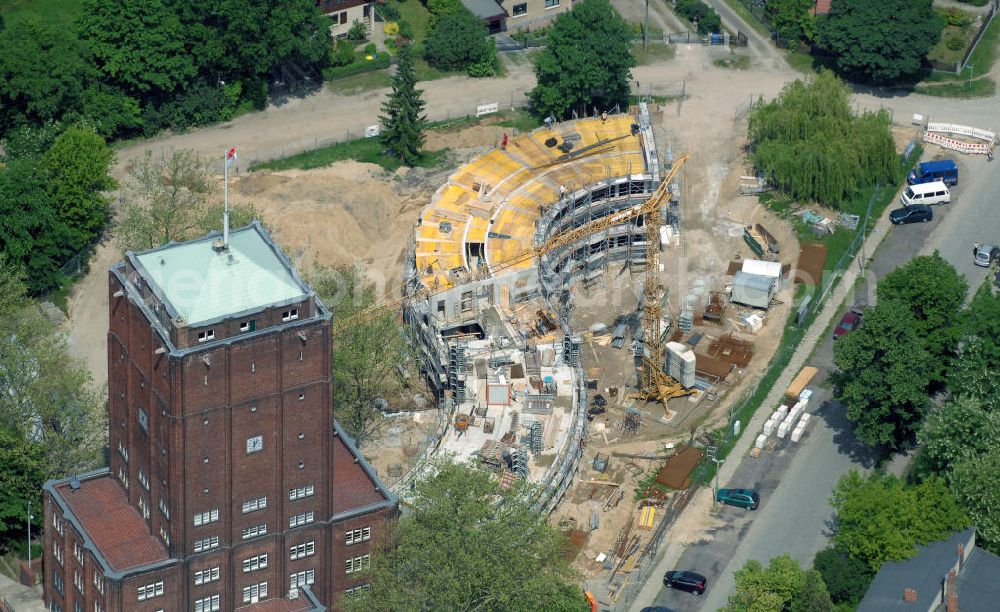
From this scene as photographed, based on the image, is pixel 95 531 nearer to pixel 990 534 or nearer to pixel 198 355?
pixel 198 355

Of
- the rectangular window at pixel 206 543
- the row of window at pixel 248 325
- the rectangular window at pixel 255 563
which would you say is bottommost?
the rectangular window at pixel 255 563

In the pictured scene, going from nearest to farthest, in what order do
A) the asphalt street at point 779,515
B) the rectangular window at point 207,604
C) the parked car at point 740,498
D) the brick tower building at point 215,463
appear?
the brick tower building at point 215,463, the rectangular window at point 207,604, the asphalt street at point 779,515, the parked car at point 740,498

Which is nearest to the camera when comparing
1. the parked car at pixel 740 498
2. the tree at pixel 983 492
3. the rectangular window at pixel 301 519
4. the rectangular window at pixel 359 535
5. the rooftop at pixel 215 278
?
the rooftop at pixel 215 278

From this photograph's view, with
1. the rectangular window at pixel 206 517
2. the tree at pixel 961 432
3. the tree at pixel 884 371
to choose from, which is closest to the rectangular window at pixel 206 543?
the rectangular window at pixel 206 517

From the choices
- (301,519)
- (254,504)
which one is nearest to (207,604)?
(254,504)

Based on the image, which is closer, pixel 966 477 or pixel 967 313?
pixel 966 477

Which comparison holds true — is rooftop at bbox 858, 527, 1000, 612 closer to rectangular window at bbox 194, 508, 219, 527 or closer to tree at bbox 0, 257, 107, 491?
rectangular window at bbox 194, 508, 219, 527

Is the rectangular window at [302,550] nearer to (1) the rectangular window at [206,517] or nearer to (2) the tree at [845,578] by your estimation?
(1) the rectangular window at [206,517]

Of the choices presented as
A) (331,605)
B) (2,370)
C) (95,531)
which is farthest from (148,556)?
(2,370)
